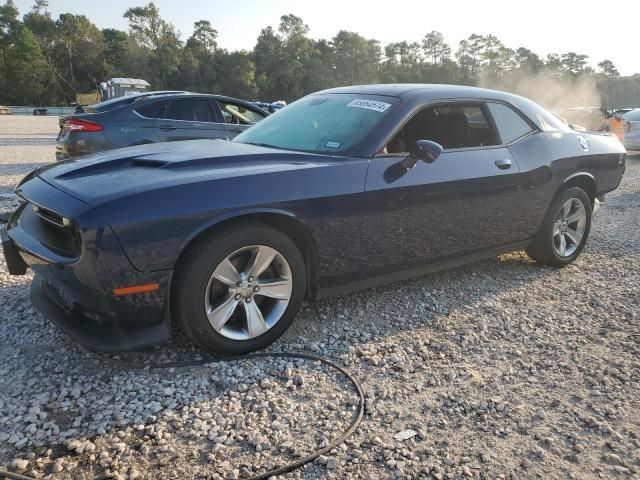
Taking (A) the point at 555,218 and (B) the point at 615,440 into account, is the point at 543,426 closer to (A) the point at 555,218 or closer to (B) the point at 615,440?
(B) the point at 615,440

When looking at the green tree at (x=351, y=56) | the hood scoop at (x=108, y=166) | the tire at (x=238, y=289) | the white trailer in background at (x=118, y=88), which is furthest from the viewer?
the green tree at (x=351, y=56)

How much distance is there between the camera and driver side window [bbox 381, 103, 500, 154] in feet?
12.1

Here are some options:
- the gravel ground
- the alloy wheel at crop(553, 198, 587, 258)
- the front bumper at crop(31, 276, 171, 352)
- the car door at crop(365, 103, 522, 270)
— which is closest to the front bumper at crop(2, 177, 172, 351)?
the front bumper at crop(31, 276, 171, 352)

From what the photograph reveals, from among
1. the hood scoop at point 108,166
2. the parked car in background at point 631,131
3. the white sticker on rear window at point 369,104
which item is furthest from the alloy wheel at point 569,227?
the parked car in background at point 631,131

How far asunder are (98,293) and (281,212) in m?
1.02

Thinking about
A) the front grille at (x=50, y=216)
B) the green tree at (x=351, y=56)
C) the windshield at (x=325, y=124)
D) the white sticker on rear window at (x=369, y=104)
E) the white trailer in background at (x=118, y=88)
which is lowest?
the front grille at (x=50, y=216)

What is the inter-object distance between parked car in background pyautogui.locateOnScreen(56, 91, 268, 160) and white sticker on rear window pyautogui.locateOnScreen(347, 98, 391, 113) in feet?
11.1

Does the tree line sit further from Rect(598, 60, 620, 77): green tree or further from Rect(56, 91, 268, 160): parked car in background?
Rect(56, 91, 268, 160): parked car in background

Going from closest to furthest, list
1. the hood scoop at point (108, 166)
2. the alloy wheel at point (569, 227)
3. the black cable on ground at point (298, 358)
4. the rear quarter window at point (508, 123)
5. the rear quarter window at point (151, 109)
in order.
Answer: the black cable on ground at point (298, 358) → the hood scoop at point (108, 166) → the rear quarter window at point (508, 123) → the alloy wheel at point (569, 227) → the rear quarter window at point (151, 109)

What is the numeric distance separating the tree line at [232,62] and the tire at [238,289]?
75239 millimetres

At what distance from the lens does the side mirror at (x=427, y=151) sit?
337 cm

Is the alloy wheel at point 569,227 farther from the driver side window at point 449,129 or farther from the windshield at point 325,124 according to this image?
the windshield at point 325,124

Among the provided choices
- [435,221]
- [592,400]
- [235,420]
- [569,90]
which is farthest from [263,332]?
[569,90]

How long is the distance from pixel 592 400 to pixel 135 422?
7.42 ft
